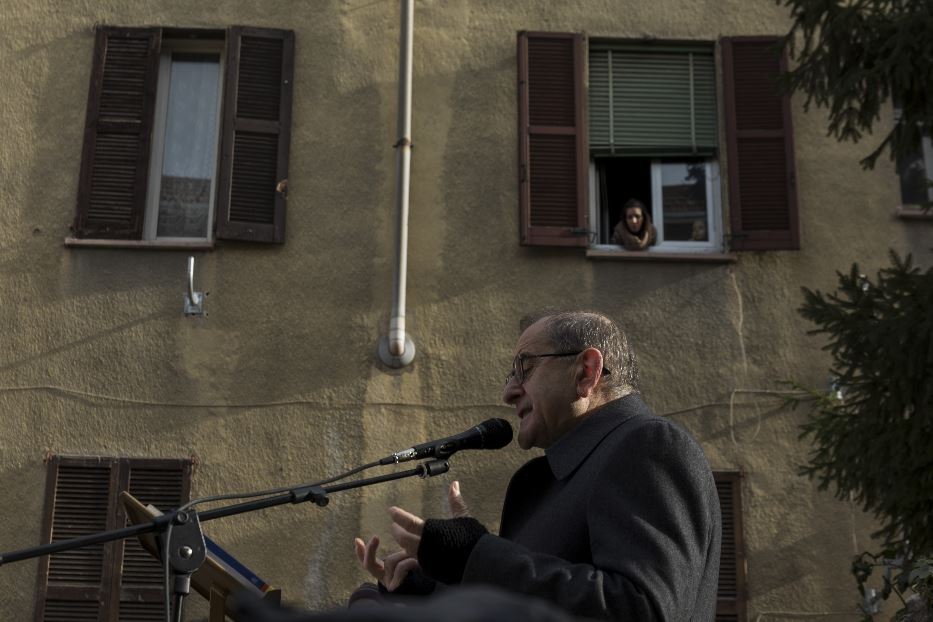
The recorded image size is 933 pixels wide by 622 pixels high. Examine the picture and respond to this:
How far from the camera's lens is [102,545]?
8.56 metres

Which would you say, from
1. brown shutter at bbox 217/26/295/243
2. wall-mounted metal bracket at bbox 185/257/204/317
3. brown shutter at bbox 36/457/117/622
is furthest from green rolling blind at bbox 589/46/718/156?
brown shutter at bbox 36/457/117/622

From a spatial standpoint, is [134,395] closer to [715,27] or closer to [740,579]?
[740,579]

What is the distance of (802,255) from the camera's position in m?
9.41

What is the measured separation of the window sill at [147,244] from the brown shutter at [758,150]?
3456 millimetres

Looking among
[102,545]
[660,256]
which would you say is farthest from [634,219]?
[102,545]

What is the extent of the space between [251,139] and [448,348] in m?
1.92

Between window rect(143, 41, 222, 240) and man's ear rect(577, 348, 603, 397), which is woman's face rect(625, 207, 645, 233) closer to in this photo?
window rect(143, 41, 222, 240)

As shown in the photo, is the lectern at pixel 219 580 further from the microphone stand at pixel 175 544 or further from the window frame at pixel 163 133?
the window frame at pixel 163 133

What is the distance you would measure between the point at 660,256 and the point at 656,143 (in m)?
0.92

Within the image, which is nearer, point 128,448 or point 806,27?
point 806,27

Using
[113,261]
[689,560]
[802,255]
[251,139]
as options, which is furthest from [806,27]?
[689,560]

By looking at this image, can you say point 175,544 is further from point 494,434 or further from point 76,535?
point 76,535

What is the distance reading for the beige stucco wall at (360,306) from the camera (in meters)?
8.69

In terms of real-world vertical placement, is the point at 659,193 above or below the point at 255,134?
below
